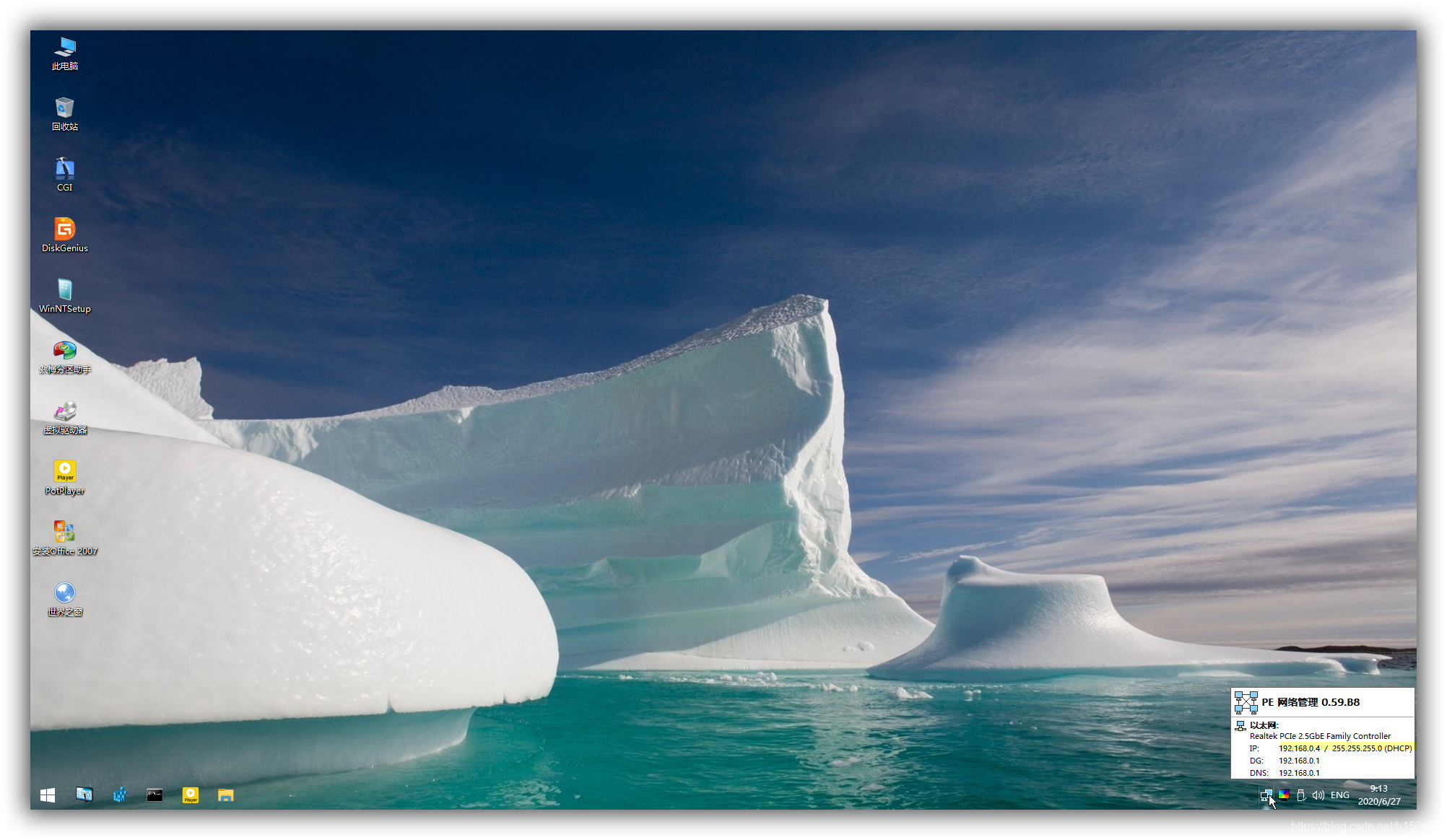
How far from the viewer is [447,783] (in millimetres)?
3768

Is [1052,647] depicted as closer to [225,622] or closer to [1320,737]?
[1320,737]

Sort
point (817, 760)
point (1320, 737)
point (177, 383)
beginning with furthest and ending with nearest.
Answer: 1. point (177, 383)
2. point (817, 760)
3. point (1320, 737)

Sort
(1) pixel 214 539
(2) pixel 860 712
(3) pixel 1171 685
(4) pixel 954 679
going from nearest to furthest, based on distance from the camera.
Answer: (1) pixel 214 539, (2) pixel 860 712, (3) pixel 1171 685, (4) pixel 954 679

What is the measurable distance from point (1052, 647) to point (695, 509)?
7.11m

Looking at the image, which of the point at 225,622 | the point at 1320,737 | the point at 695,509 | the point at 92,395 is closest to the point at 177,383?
the point at 695,509

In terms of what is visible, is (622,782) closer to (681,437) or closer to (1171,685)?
(1171,685)

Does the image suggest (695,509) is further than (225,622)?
Yes

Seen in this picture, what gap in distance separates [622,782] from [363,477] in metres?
16.7

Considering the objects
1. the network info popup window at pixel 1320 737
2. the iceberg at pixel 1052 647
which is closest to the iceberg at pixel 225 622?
the network info popup window at pixel 1320 737

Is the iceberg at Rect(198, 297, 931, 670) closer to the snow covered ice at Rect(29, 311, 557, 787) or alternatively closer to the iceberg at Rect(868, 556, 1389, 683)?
the iceberg at Rect(868, 556, 1389, 683)

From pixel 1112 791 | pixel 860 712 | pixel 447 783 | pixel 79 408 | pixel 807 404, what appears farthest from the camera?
pixel 807 404

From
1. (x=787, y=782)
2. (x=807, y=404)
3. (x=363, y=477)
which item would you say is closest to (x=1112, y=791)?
(x=787, y=782)

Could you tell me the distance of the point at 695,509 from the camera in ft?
52.3

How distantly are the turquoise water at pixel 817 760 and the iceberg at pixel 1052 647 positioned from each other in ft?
9.76
